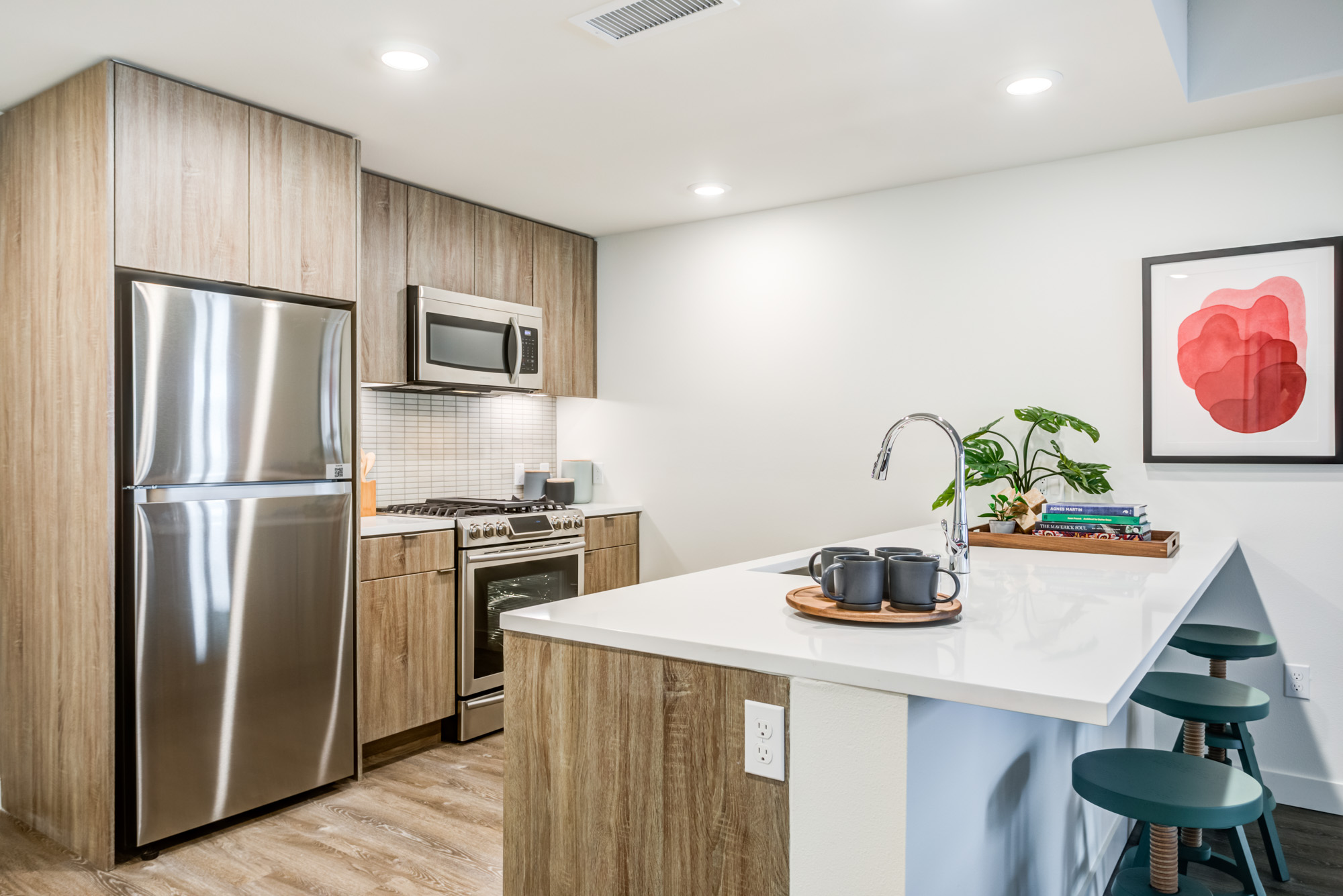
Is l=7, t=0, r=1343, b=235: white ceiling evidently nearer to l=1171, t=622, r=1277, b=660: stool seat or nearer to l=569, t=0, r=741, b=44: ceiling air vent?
l=569, t=0, r=741, b=44: ceiling air vent

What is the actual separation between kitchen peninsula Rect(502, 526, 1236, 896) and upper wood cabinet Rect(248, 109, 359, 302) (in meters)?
1.77

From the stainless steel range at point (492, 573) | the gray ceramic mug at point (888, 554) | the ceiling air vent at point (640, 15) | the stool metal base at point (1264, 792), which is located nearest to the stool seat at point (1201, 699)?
the stool metal base at point (1264, 792)

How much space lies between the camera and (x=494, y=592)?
144 inches

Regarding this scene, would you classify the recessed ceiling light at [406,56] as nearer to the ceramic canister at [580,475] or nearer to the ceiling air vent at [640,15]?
the ceiling air vent at [640,15]

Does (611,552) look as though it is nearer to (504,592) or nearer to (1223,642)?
(504,592)

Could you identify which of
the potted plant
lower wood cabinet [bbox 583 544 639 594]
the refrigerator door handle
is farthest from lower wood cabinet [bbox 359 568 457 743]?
the potted plant

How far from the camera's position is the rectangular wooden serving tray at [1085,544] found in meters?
2.48

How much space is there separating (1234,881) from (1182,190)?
2272 millimetres

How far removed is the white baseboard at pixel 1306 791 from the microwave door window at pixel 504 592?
277cm

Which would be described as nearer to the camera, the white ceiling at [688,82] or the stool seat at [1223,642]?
the white ceiling at [688,82]

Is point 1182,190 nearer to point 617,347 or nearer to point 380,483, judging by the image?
point 617,347

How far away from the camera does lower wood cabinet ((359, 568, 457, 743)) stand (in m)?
3.18

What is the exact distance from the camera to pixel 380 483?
387cm

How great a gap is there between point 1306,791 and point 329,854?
3.18 metres
